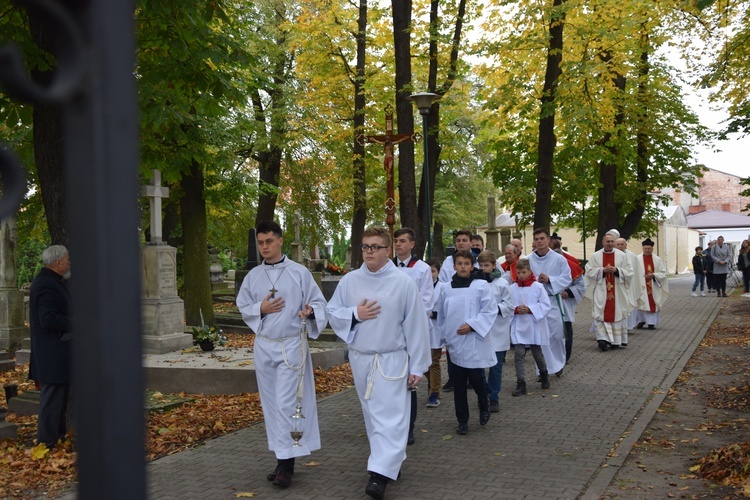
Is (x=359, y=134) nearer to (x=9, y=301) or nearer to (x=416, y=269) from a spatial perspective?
(x=9, y=301)

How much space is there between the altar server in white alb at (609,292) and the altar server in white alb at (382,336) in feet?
30.4

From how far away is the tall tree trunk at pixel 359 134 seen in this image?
966 inches

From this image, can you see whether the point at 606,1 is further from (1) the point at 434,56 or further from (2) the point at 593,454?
(2) the point at 593,454

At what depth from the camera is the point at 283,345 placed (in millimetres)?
7145

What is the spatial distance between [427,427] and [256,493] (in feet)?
9.09

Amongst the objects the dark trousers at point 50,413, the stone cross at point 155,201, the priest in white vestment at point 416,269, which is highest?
the stone cross at point 155,201

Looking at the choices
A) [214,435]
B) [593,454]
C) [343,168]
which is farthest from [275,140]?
[593,454]

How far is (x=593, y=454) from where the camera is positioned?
752 cm

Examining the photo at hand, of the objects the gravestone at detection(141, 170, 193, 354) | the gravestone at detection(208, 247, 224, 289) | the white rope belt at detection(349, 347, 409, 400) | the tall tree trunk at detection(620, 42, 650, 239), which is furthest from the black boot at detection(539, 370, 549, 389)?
the gravestone at detection(208, 247, 224, 289)

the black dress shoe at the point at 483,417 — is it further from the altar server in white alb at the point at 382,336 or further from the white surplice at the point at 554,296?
the white surplice at the point at 554,296

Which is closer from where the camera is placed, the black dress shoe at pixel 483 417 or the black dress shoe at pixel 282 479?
the black dress shoe at pixel 282 479

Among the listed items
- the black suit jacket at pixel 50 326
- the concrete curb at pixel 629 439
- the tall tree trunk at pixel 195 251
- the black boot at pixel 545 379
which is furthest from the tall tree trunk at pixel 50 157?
the tall tree trunk at pixel 195 251

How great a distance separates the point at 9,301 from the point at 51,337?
8.53 meters

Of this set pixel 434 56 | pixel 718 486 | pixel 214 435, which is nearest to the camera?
pixel 718 486
